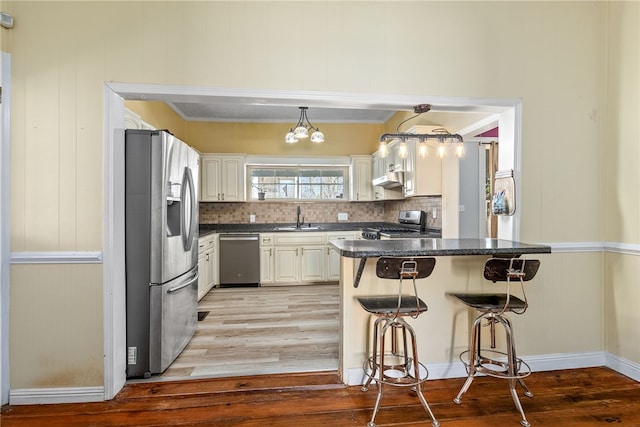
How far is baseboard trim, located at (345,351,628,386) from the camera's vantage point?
2.29 meters

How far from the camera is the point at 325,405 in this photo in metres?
2.04

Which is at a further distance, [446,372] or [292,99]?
[446,372]

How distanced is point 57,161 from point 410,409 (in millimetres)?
2803

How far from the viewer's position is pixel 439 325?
2.40 m

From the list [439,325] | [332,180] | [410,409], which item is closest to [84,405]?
[410,409]

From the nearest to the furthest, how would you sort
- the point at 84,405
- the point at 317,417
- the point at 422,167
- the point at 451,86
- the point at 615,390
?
the point at 317,417
the point at 84,405
the point at 615,390
the point at 451,86
the point at 422,167

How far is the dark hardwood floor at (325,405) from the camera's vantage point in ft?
6.22

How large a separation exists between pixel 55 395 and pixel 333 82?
283 cm

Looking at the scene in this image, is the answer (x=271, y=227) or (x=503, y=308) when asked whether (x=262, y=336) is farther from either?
(x=271, y=227)

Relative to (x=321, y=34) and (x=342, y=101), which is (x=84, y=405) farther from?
(x=321, y=34)

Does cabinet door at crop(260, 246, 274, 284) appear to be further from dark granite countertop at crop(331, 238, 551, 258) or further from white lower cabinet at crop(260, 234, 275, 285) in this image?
dark granite countertop at crop(331, 238, 551, 258)

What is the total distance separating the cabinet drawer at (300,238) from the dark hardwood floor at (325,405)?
9.42 ft


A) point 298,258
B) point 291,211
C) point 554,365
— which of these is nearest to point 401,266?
point 554,365

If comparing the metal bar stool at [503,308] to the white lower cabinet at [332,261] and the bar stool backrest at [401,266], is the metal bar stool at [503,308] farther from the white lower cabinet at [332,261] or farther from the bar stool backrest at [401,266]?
the white lower cabinet at [332,261]
